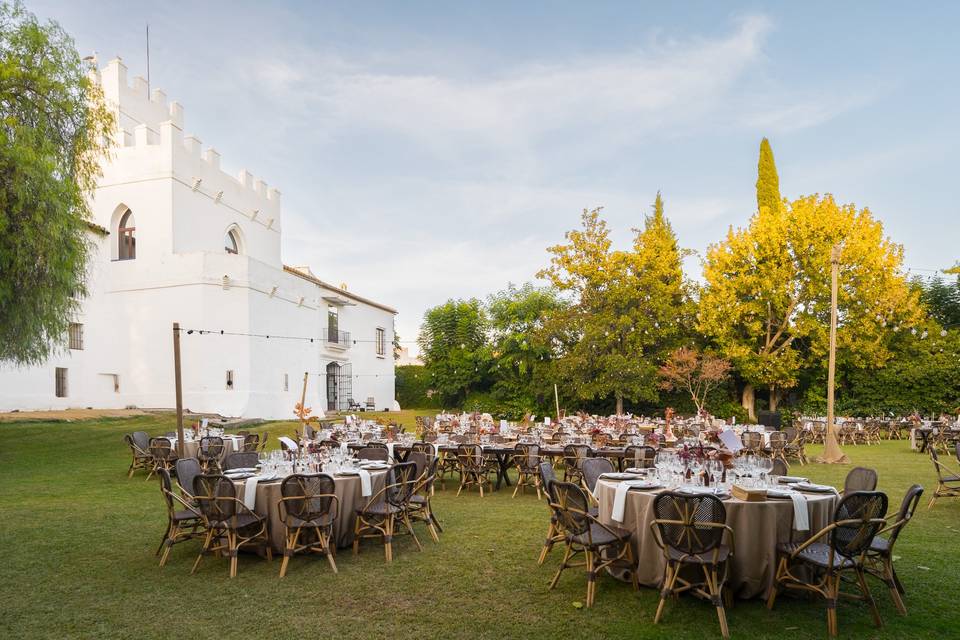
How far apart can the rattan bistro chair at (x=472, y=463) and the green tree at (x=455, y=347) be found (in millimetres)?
22436

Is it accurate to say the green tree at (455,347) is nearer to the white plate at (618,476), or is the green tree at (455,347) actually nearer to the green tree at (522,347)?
the green tree at (522,347)

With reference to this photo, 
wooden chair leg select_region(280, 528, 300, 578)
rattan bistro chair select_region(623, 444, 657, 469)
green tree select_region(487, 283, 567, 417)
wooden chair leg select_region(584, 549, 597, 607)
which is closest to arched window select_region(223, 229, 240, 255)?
green tree select_region(487, 283, 567, 417)

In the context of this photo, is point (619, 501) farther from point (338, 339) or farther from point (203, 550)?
point (338, 339)

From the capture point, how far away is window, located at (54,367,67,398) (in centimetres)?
2430

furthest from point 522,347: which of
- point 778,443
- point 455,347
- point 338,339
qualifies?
point 778,443

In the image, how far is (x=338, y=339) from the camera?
35500 millimetres

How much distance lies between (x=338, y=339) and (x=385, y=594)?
3056cm

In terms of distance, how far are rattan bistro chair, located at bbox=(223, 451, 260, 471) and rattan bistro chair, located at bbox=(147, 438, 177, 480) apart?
5.43m

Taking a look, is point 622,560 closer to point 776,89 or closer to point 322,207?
point 776,89

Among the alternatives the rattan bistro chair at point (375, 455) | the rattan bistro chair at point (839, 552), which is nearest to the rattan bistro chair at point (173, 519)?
the rattan bistro chair at point (375, 455)

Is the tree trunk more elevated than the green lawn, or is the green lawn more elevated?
the green lawn

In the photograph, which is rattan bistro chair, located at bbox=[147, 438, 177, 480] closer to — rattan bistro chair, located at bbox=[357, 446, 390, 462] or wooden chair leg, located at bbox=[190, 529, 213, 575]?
rattan bistro chair, located at bbox=[357, 446, 390, 462]

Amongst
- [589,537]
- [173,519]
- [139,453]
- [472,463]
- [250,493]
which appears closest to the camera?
[589,537]

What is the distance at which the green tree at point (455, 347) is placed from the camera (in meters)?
35.1
